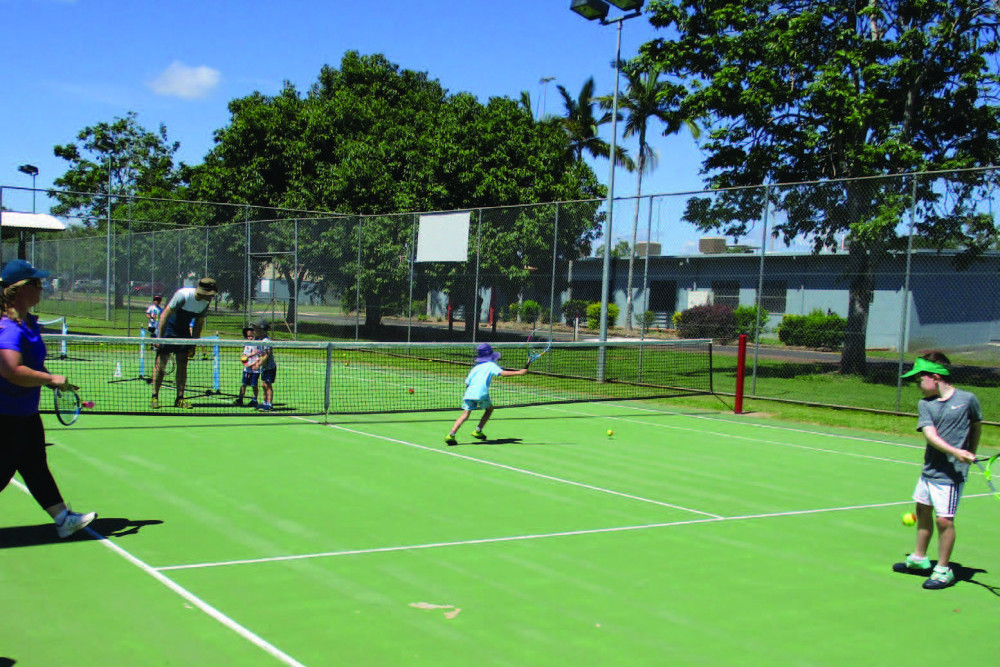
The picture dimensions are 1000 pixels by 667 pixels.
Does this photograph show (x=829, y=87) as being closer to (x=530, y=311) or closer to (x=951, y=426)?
(x=530, y=311)

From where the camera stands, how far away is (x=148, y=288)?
1155 inches

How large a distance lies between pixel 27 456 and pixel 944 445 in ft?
19.6

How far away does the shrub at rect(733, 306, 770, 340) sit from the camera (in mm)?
15914

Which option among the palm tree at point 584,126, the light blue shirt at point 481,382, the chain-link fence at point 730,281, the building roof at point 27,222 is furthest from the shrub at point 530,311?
the palm tree at point 584,126

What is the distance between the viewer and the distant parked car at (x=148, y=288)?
2922 cm

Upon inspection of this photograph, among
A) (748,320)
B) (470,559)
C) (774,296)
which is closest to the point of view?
(470,559)

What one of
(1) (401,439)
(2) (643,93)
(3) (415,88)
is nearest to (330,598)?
(1) (401,439)

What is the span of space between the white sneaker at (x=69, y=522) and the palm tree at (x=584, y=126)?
45611 mm

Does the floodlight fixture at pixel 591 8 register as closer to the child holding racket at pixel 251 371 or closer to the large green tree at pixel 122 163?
the child holding racket at pixel 251 371

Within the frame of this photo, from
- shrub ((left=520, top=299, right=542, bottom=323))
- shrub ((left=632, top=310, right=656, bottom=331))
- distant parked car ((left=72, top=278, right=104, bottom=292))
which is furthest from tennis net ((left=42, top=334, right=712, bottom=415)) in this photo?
distant parked car ((left=72, top=278, right=104, bottom=292))

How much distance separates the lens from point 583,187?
3200 centimetres

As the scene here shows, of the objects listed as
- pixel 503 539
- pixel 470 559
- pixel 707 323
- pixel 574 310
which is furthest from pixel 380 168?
pixel 470 559

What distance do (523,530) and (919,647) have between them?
9.89 feet

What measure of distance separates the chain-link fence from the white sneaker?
1245cm
